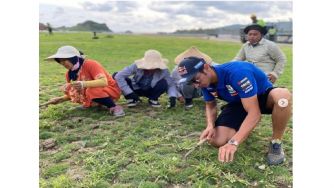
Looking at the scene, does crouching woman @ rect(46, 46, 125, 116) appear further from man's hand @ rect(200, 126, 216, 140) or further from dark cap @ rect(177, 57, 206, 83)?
dark cap @ rect(177, 57, 206, 83)

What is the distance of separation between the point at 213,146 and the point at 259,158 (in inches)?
14.4

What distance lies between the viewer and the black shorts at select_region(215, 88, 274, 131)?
9.95ft

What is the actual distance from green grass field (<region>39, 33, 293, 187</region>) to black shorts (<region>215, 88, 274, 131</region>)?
211mm

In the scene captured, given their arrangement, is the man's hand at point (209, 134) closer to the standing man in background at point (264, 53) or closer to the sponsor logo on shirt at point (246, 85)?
the sponsor logo on shirt at point (246, 85)

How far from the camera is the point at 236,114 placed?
10.2 ft

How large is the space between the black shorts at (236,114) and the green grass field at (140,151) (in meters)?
0.21

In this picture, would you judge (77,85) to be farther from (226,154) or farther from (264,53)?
(264,53)

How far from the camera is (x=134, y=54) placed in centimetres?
Result: 644

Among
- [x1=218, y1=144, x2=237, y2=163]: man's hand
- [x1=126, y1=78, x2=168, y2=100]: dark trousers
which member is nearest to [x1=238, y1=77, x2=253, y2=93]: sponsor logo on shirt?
[x1=218, y1=144, x2=237, y2=163]: man's hand

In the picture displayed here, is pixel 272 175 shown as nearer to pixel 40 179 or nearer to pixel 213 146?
pixel 213 146

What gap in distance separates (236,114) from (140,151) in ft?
2.68

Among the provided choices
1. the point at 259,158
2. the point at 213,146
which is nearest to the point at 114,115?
the point at 213,146

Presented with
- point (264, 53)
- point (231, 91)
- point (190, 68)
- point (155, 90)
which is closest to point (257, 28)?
point (264, 53)

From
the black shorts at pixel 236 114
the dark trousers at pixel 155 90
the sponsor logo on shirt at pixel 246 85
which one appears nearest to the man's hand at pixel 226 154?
the sponsor logo on shirt at pixel 246 85
